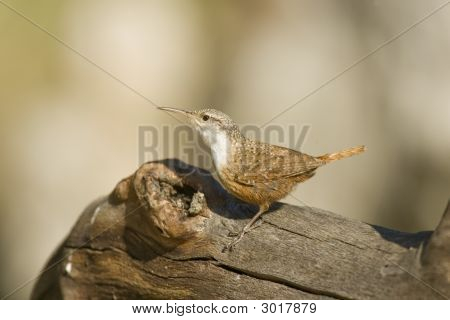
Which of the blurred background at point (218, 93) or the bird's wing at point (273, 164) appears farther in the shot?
the blurred background at point (218, 93)

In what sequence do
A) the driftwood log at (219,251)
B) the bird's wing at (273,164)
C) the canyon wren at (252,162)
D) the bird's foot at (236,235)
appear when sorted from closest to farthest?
the driftwood log at (219,251)
the bird's foot at (236,235)
the canyon wren at (252,162)
the bird's wing at (273,164)

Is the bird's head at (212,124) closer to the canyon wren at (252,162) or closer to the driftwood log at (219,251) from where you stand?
the canyon wren at (252,162)

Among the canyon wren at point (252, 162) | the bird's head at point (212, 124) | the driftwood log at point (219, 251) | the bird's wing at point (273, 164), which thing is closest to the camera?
the driftwood log at point (219, 251)

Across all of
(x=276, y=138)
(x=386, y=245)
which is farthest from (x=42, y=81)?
(x=386, y=245)

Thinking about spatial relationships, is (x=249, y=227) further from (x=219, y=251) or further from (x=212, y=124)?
(x=212, y=124)

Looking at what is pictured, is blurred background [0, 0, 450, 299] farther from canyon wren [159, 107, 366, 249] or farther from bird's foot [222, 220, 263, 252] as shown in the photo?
bird's foot [222, 220, 263, 252]

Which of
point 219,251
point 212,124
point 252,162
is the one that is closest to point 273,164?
point 252,162

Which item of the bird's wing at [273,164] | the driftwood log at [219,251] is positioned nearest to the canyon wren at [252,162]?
the bird's wing at [273,164]
